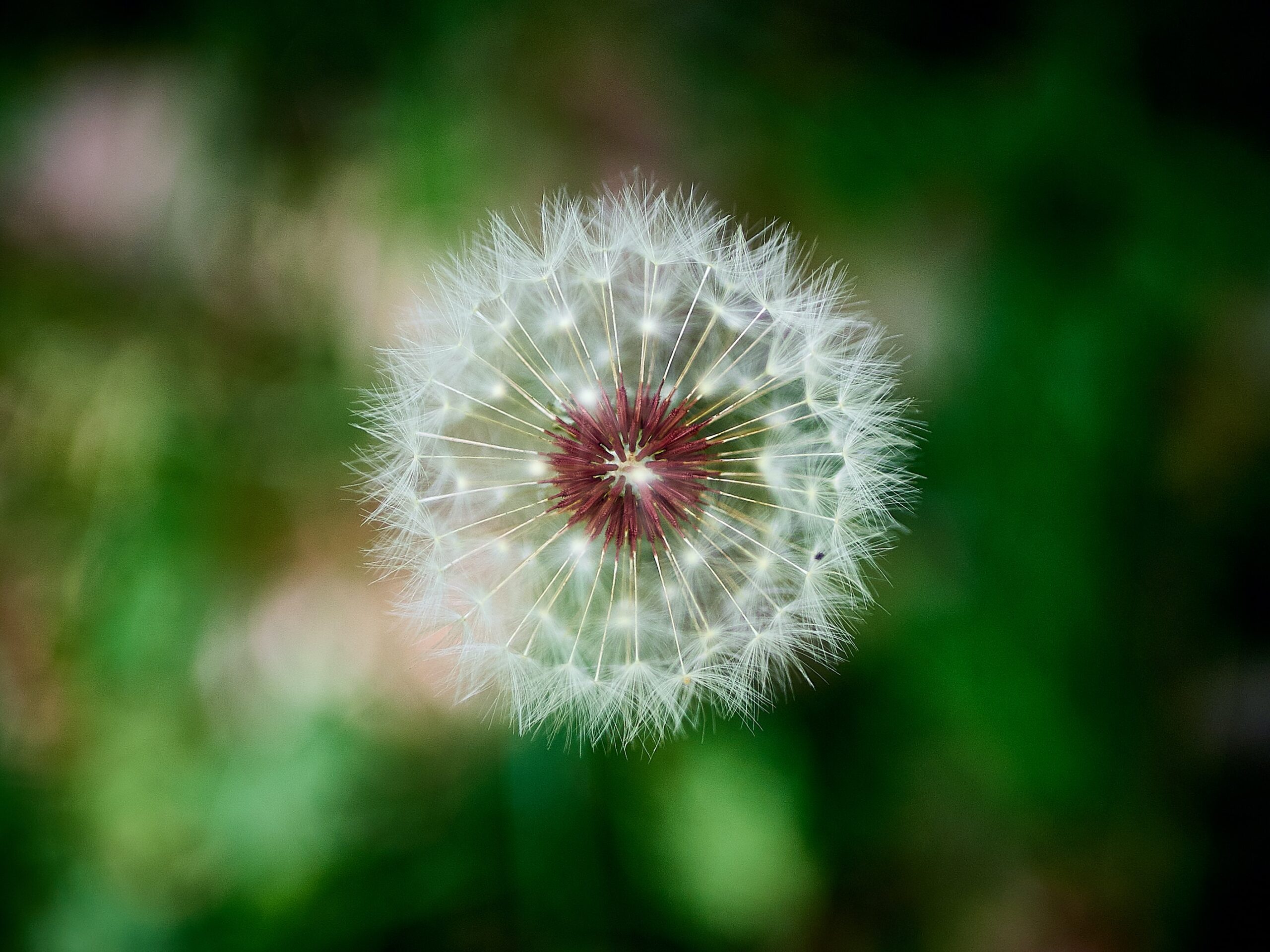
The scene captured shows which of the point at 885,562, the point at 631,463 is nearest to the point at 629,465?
the point at 631,463

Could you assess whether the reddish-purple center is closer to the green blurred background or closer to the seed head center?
the seed head center

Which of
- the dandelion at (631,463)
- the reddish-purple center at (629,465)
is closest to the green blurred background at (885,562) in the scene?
the dandelion at (631,463)

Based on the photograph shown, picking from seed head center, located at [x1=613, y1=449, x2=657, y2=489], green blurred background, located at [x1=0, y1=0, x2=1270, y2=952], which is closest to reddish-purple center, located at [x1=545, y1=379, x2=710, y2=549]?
seed head center, located at [x1=613, y1=449, x2=657, y2=489]

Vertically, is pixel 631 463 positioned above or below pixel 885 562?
below

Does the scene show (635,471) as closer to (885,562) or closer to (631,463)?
(631,463)

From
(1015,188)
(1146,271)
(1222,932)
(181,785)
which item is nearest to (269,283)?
(181,785)

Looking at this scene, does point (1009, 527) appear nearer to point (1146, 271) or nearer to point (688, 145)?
point (1146, 271)
